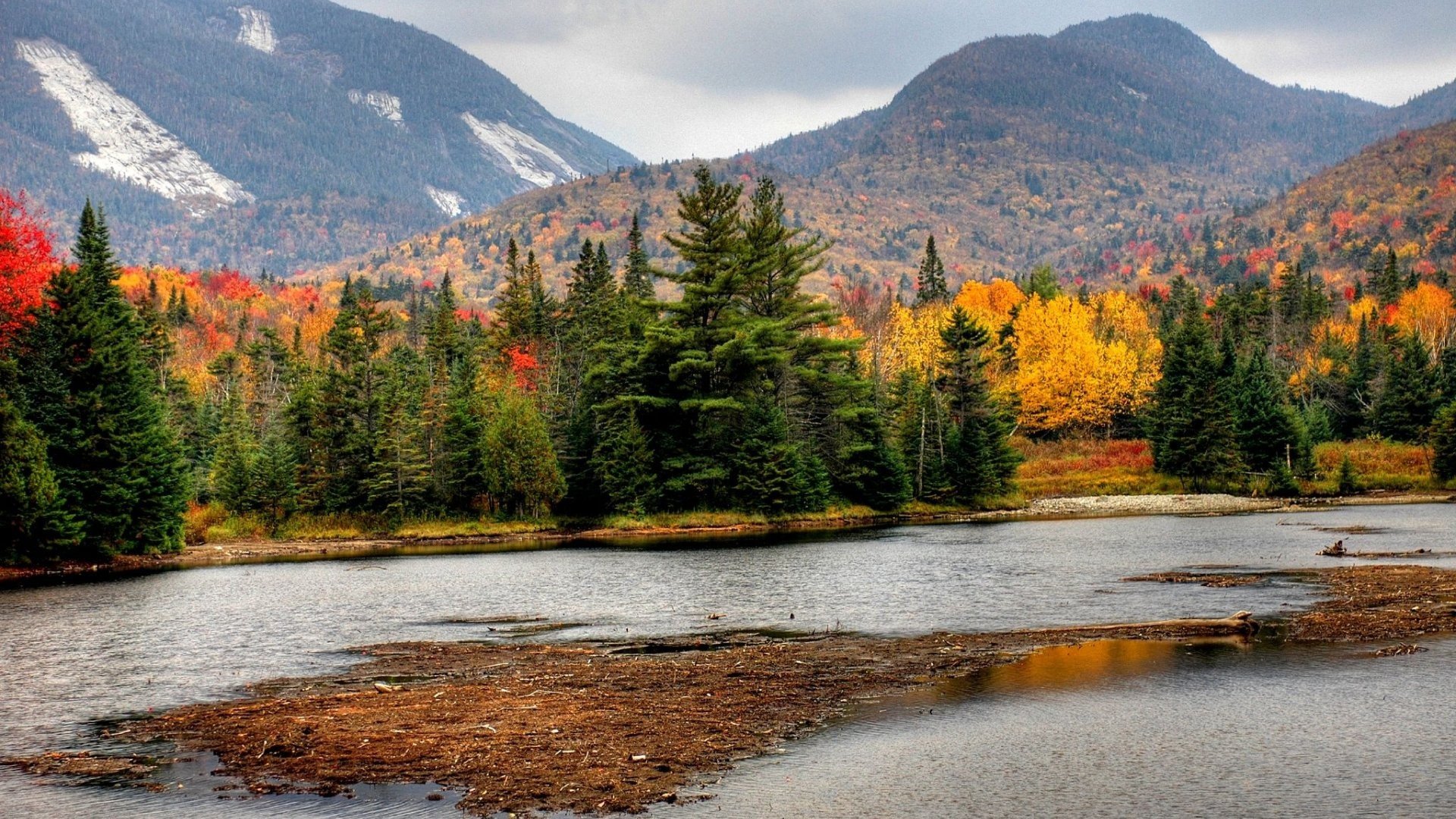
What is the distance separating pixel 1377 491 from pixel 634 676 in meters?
91.3

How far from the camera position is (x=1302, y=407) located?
402ft

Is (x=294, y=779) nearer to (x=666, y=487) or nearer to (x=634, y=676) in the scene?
(x=634, y=676)

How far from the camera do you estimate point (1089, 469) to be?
111m

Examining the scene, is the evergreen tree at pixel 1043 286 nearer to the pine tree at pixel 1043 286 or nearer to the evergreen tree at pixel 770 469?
the pine tree at pixel 1043 286

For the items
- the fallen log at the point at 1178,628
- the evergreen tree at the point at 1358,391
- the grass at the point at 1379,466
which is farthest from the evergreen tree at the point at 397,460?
the evergreen tree at the point at 1358,391

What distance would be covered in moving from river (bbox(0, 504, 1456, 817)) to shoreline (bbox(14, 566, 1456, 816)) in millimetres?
906

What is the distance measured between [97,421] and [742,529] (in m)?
45.8

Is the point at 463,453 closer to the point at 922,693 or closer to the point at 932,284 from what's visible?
the point at 922,693

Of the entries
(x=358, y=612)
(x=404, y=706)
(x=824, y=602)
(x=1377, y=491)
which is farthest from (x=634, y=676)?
(x=1377, y=491)

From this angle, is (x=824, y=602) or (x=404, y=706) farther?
(x=824, y=602)


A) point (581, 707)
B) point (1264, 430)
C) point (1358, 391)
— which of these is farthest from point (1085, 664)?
point (1358, 391)

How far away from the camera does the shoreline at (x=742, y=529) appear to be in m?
72.3

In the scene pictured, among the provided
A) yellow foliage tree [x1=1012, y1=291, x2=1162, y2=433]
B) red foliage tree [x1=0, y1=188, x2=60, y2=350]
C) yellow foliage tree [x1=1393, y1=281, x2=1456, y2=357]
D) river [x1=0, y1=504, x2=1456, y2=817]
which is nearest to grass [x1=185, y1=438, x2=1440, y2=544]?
yellow foliage tree [x1=1012, y1=291, x2=1162, y2=433]

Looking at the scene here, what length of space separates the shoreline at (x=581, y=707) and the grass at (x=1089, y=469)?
71.0m
